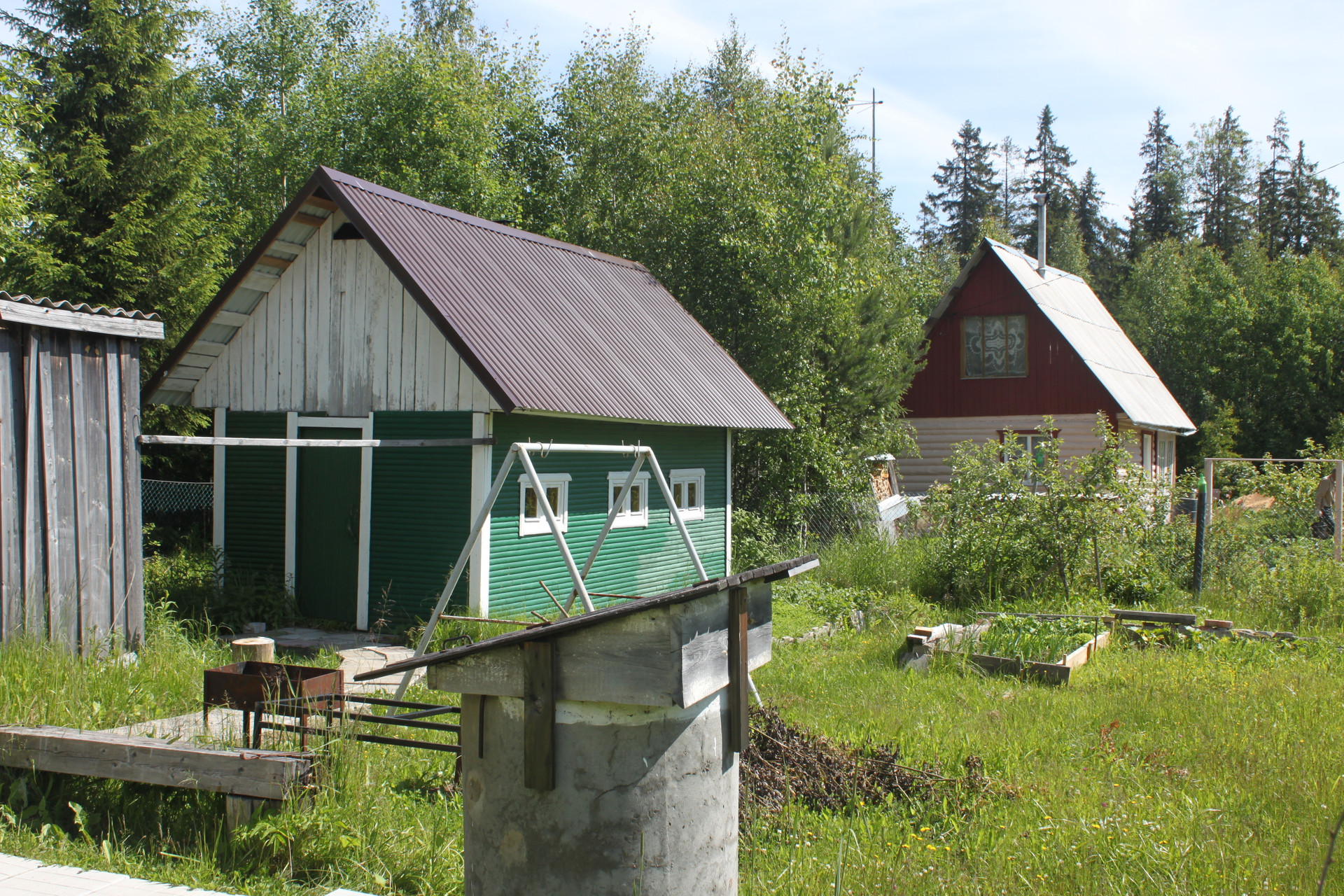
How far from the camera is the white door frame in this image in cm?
1136

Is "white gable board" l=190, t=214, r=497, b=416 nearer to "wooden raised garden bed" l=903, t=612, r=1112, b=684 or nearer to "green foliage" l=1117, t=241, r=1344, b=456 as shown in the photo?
"wooden raised garden bed" l=903, t=612, r=1112, b=684

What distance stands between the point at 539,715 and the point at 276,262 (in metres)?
10.0

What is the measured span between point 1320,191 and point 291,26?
1996 inches

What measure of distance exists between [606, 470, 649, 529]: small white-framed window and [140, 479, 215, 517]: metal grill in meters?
6.54

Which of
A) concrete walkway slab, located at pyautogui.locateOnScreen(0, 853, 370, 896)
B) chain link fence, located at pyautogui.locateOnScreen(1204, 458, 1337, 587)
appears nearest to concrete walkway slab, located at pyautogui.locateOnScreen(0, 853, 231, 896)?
concrete walkway slab, located at pyautogui.locateOnScreen(0, 853, 370, 896)

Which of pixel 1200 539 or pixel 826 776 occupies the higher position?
pixel 1200 539

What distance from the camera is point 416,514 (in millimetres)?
11227

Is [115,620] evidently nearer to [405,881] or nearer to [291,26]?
[405,881]

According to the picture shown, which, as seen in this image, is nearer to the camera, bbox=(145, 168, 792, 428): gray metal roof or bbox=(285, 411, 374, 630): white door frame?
bbox=(145, 168, 792, 428): gray metal roof

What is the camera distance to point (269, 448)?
39.9 feet

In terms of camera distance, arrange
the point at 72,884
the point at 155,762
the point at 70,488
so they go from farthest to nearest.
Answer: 1. the point at 70,488
2. the point at 155,762
3. the point at 72,884

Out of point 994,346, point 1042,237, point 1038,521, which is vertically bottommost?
point 1038,521

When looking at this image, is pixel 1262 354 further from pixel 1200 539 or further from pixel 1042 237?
pixel 1200 539

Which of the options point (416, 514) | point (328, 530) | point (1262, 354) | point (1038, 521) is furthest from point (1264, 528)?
point (1262, 354)
